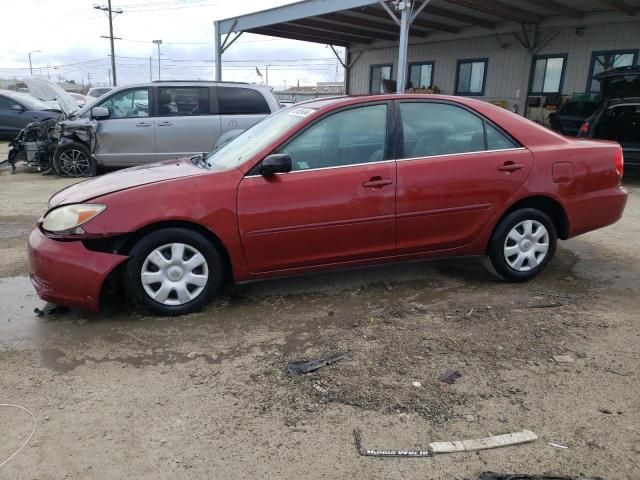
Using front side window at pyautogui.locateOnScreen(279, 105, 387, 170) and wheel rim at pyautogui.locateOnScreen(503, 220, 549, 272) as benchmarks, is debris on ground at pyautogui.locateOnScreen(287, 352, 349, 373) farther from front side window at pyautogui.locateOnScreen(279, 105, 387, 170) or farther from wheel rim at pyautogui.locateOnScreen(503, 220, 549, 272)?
wheel rim at pyautogui.locateOnScreen(503, 220, 549, 272)

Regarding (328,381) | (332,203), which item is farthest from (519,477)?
(332,203)

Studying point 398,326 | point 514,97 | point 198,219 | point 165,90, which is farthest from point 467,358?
point 514,97

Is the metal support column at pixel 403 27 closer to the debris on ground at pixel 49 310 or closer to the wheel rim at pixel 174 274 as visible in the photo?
the wheel rim at pixel 174 274

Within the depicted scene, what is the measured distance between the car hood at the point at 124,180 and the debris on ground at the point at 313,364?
157cm

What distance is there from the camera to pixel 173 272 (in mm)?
3564

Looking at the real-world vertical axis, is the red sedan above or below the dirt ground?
above

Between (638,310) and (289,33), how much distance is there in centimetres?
1784

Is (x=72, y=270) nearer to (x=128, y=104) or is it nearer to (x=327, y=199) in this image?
(x=327, y=199)

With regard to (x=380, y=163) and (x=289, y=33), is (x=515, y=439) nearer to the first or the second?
(x=380, y=163)

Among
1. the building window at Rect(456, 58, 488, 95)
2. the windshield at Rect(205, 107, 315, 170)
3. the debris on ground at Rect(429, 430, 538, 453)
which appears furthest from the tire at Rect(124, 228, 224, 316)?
the building window at Rect(456, 58, 488, 95)

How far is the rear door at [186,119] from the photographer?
9.06 metres

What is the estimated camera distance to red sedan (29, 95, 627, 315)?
11.3ft

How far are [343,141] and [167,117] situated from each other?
6137 millimetres

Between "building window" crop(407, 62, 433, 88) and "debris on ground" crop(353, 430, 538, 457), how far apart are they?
1826 centimetres
